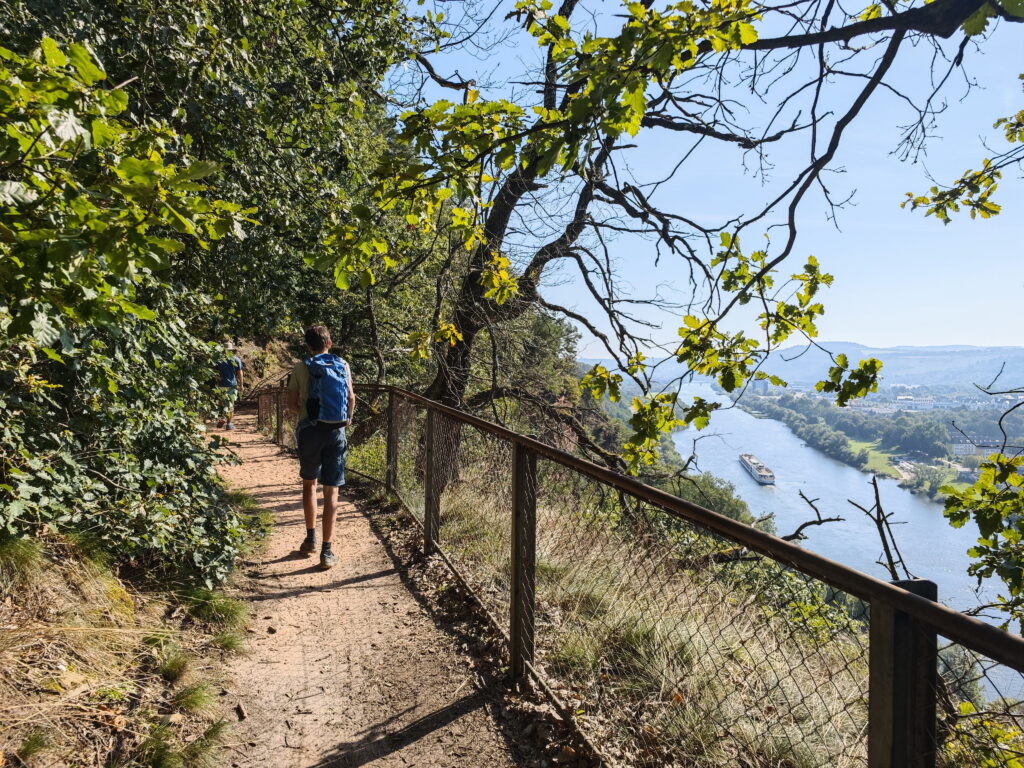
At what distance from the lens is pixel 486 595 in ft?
13.8

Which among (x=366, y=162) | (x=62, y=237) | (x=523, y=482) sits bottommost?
(x=523, y=482)

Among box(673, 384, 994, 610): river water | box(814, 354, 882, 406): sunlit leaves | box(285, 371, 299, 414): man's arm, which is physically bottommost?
box(673, 384, 994, 610): river water

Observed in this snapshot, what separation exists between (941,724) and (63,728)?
3273 mm

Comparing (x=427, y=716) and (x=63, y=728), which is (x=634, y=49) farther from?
(x=63, y=728)

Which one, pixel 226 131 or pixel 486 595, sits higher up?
pixel 226 131

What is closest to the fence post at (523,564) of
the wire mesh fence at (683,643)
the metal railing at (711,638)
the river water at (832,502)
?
the metal railing at (711,638)

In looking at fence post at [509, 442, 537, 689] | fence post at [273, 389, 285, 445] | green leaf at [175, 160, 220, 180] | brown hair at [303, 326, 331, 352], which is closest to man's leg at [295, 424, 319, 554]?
brown hair at [303, 326, 331, 352]

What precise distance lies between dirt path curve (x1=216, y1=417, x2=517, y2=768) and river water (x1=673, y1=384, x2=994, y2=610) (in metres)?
2.55

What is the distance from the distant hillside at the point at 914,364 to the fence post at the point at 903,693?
284 cm

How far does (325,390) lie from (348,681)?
2382mm

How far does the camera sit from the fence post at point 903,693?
141 cm

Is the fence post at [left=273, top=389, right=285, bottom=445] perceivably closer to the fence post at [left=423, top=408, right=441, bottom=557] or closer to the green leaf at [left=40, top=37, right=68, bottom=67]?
the fence post at [left=423, top=408, right=441, bottom=557]

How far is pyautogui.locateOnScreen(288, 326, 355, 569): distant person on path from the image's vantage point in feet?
16.2

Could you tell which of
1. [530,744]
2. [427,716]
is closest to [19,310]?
[427,716]
